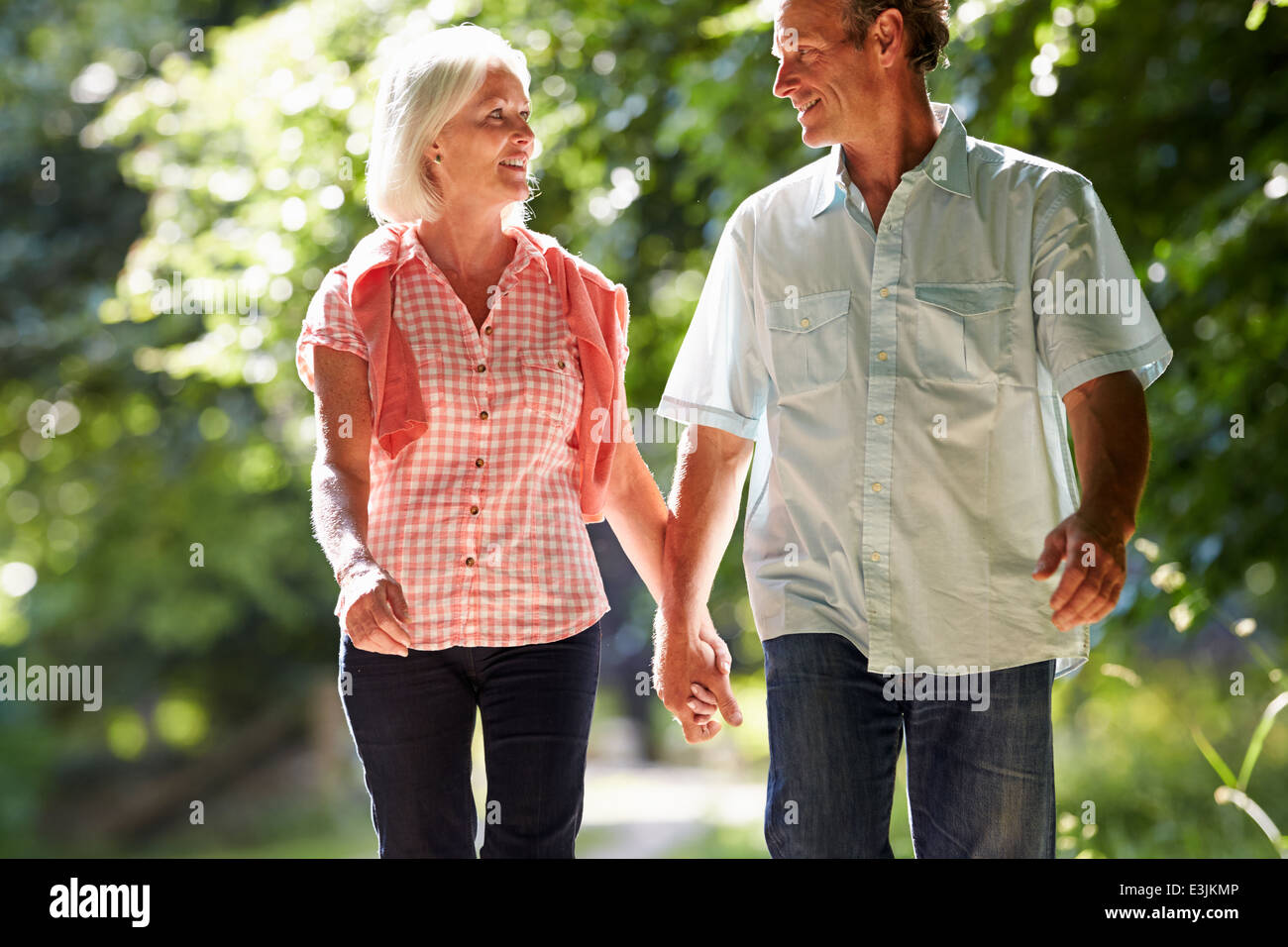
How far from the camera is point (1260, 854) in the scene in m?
5.23

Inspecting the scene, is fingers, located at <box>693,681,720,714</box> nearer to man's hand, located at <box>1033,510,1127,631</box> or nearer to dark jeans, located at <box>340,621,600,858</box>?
dark jeans, located at <box>340,621,600,858</box>

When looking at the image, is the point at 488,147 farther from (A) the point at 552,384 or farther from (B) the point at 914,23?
(B) the point at 914,23

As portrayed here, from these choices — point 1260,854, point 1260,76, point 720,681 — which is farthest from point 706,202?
point 720,681

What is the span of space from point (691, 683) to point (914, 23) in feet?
4.21

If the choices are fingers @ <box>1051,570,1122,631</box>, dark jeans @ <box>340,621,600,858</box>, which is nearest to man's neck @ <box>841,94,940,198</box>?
fingers @ <box>1051,570,1122,631</box>

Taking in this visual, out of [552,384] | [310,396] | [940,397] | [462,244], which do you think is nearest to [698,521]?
[552,384]

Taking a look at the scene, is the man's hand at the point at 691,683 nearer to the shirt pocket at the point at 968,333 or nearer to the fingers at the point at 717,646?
the fingers at the point at 717,646

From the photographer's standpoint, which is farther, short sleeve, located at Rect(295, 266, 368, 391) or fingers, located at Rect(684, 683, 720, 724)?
fingers, located at Rect(684, 683, 720, 724)

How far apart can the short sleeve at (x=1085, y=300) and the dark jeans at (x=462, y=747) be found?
3.31ft

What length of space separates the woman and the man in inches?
12.5

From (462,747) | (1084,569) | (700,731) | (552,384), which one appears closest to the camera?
(1084,569)

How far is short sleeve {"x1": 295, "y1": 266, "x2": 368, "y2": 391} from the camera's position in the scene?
248 centimetres

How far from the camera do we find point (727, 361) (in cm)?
267

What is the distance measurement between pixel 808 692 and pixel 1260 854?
3.58 meters
